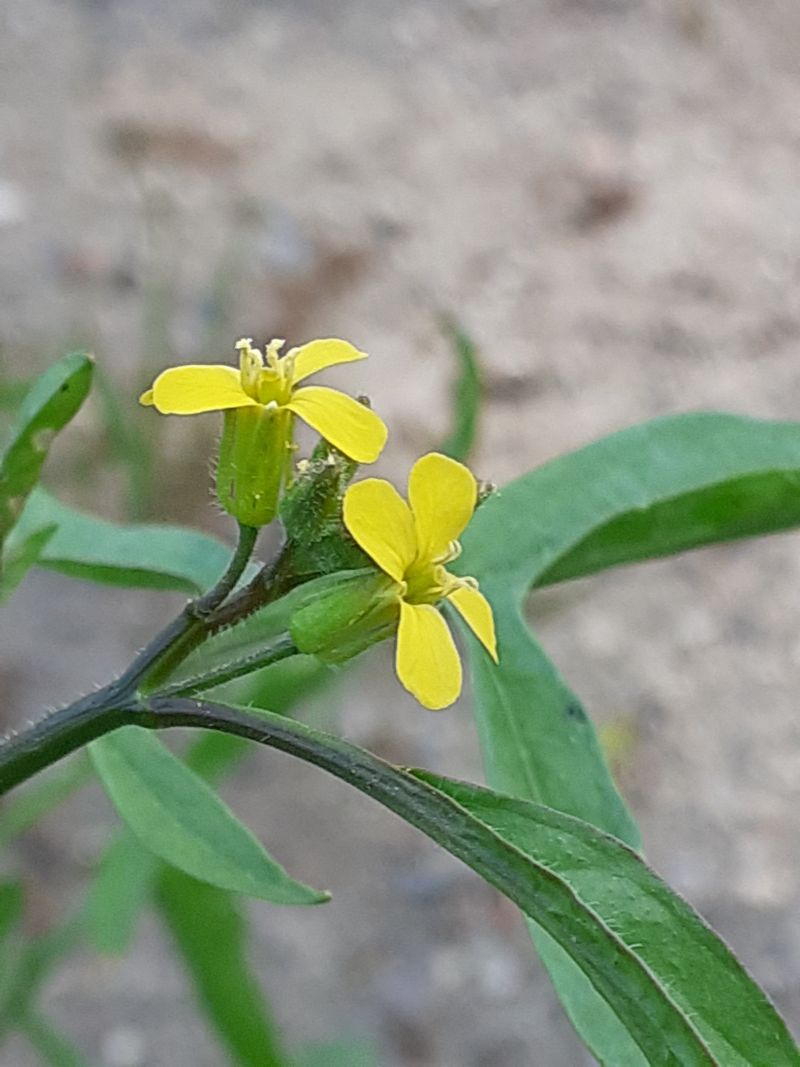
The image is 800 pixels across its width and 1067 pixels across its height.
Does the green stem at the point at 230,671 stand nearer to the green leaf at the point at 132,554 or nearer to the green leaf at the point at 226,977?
the green leaf at the point at 132,554

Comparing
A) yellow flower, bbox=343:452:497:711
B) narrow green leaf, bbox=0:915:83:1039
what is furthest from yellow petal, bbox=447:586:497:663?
narrow green leaf, bbox=0:915:83:1039

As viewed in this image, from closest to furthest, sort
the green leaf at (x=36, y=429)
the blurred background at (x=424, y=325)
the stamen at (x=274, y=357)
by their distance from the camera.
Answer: the stamen at (x=274, y=357), the green leaf at (x=36, y=429), the blurred background at (x=424, y=325)

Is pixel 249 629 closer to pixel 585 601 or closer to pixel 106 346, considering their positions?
pixel 585 601

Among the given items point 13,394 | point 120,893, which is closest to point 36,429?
point 13,394

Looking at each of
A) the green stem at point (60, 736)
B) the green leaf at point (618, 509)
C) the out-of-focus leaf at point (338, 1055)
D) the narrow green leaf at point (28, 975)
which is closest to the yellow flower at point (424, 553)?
the green stem at point (60, 736)

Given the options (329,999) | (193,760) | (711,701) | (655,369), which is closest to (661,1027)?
(193,760)

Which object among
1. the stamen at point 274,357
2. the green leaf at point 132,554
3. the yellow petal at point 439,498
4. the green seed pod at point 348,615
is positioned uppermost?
the green leaf at point 132,554

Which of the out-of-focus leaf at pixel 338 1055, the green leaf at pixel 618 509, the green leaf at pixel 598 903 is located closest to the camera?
the green leaf at pixel 598 903
